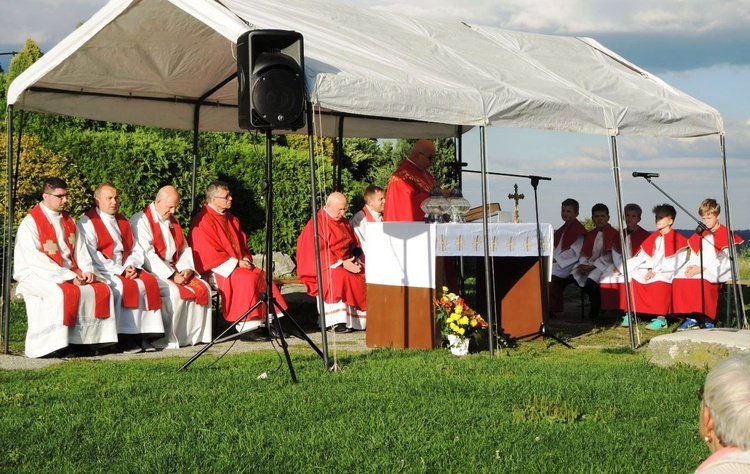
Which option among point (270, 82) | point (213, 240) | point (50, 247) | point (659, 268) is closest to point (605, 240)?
point (659, 268)

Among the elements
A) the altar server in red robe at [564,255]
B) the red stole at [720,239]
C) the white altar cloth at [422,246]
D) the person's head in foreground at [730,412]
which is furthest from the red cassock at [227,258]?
the person's head in foreground at [730,412]

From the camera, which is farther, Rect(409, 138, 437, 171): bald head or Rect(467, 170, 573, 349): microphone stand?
Rect(409, 138, 437, 171): bald head

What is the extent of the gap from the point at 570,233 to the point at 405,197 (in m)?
3.16

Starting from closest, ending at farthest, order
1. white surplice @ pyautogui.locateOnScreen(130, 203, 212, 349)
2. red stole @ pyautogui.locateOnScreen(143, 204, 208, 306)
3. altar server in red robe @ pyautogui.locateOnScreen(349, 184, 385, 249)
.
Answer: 1. white surplice @ pyautogui.locateOnScreen(130, 203, 212, 349)
2. red stole @ pyautogui.locateOnScreen(143, 204, 208, 306)
3. altar server in red robe @ pyautogui.locateOnScreen(349, 184, 385, 249)

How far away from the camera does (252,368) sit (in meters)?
7.91

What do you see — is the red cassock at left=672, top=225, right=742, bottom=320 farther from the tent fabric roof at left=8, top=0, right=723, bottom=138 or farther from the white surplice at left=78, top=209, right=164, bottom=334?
the white surplice at left=78, top=209, right=164, bottom=334

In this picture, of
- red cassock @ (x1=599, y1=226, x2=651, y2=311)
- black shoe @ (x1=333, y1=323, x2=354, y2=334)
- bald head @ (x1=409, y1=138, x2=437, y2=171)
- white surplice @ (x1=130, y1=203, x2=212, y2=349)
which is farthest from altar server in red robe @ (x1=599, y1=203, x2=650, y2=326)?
white surplice @ (x1=130, y1=203, x2=212, y2=349)

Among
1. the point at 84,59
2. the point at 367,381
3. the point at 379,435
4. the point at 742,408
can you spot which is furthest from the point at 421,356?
the point at 742,408

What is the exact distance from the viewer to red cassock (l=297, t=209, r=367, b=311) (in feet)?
37.2

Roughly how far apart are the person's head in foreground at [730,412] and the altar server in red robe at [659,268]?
30.2 feet

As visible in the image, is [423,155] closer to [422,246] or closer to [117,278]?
[422,246]

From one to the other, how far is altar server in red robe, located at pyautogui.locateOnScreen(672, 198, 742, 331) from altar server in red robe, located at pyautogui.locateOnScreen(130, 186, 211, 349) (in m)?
5.51

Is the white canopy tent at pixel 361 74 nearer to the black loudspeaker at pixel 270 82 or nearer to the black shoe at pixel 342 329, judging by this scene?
the black loudspeaker at pixel 270 82

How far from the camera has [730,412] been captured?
267 centimetres
